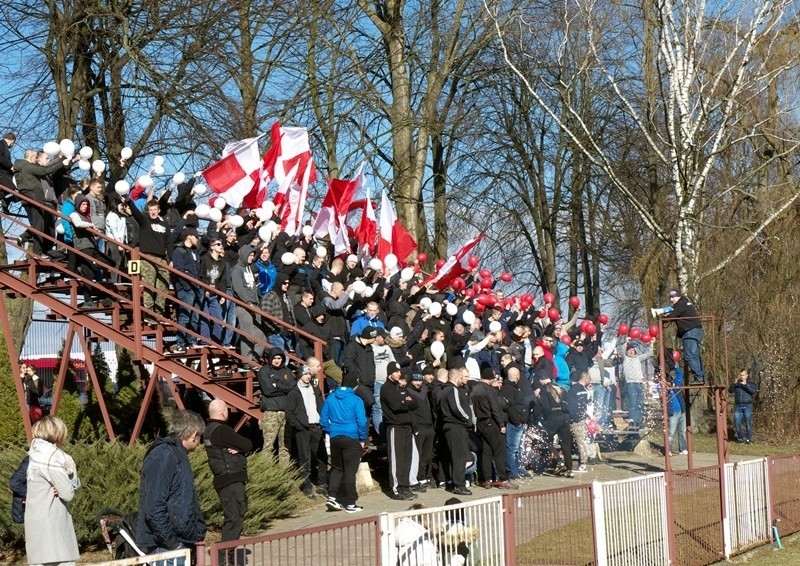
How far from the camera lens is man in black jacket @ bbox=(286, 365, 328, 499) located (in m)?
14.9

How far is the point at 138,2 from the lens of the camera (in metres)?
21.2

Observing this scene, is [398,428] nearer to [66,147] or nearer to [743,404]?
[66,147]

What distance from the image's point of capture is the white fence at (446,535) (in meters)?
8.06

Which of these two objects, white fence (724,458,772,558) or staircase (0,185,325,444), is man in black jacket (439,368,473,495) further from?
white fence (724,458,772,558)

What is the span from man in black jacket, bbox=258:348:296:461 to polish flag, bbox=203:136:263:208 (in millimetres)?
4887

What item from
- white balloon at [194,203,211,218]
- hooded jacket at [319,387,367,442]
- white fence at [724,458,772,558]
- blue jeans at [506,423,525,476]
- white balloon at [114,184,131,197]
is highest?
white balloon at [114,184,131,197]

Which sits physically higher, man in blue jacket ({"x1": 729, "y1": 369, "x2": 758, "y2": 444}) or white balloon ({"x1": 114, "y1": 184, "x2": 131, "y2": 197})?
white balloon ({"x1": 114, "y1": 184, "x2": 131, "y2": 197})

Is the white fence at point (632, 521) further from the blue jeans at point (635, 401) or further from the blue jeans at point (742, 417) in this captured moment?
the blue jeans at point (742, 417)

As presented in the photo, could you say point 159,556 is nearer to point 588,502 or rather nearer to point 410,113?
point 588,502

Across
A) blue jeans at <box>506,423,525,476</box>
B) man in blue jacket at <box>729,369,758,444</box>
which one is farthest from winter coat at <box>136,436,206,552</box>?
man in blue jacket at <box>729,369,758,444</box>

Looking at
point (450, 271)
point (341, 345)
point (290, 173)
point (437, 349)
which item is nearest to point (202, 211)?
point (341, 345)

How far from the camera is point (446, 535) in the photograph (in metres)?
8.62

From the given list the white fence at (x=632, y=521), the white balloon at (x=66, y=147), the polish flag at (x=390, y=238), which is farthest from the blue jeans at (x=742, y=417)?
the white balloon at (x=66, y=147)

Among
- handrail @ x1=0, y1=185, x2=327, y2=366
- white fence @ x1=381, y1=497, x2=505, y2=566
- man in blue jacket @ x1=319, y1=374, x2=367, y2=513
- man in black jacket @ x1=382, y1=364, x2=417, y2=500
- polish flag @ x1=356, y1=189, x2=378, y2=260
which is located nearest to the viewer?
white fence @ x1=381, y1=497, x2=505, y2=566
